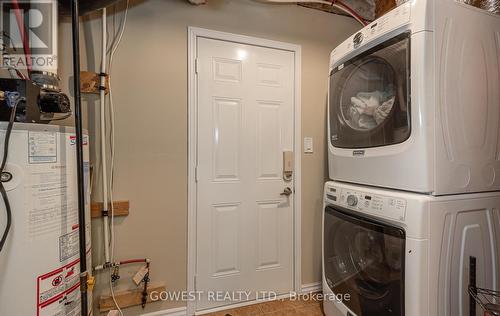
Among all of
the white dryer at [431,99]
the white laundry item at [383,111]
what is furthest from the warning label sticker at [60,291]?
the white laundry item at [383,111]

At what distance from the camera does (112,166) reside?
1.63m

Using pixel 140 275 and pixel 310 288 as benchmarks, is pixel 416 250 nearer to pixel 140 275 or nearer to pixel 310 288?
pixel 310 288

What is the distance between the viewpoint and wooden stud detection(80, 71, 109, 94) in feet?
5.15

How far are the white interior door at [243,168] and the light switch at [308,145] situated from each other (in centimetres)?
14

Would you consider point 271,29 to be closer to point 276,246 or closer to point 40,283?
point 276,246

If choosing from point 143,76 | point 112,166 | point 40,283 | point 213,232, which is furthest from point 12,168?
point 213,232

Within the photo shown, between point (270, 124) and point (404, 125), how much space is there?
40.0 inches

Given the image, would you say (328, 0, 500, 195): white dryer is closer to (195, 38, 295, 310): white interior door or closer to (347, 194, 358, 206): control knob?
(347, 194, 358, 206): control knob

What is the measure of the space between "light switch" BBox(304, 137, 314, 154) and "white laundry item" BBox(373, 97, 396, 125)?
766 mm

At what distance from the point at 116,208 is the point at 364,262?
1.53 metres

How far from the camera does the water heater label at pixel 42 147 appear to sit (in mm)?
1016

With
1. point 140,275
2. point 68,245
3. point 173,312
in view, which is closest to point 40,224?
point 68,245

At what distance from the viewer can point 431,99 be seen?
1.12 metres

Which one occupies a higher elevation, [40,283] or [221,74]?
[221,74]
